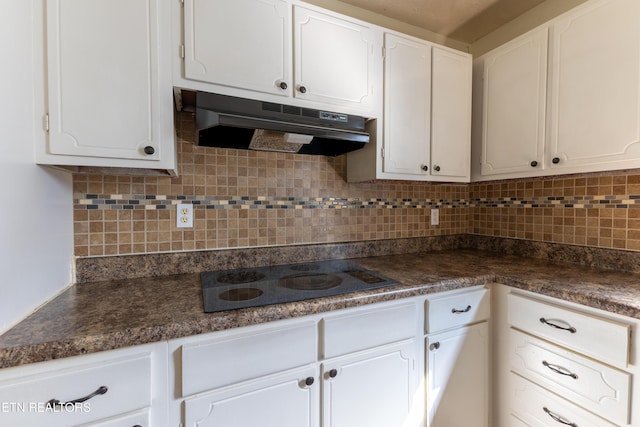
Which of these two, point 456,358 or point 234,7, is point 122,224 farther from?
point 456,358

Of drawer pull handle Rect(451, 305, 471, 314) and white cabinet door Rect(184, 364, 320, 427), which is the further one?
drawer pull handle Rect(451, 305, 471, 314)

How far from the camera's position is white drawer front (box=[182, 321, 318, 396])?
842mm

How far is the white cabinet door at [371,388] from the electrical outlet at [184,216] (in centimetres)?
92

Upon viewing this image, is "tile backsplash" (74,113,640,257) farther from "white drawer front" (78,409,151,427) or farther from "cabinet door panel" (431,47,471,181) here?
"white drawer front" (78,409,151,427)

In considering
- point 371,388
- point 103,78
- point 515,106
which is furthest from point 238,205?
point 515,106

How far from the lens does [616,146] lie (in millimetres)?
1213

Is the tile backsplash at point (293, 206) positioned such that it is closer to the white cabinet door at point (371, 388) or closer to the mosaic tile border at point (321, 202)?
the mosaic tile border at point (321, 202)

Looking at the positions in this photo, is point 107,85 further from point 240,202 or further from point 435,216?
point 435,216

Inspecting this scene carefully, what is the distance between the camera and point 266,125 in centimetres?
115

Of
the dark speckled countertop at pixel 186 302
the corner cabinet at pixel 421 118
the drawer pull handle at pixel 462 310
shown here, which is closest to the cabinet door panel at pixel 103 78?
the dark speckled countertop at pixel 186 302

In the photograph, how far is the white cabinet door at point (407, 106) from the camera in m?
1.51

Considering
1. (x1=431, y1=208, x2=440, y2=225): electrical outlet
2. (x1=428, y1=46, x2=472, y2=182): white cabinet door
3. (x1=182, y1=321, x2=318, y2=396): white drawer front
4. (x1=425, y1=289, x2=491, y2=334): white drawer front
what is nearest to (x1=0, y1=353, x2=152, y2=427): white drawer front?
(x1=182, y1=321, x2=318, y2=396): white drawer front

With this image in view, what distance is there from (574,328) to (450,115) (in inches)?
48.0

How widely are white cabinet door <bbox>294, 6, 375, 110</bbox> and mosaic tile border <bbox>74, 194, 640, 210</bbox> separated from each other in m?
0.58
